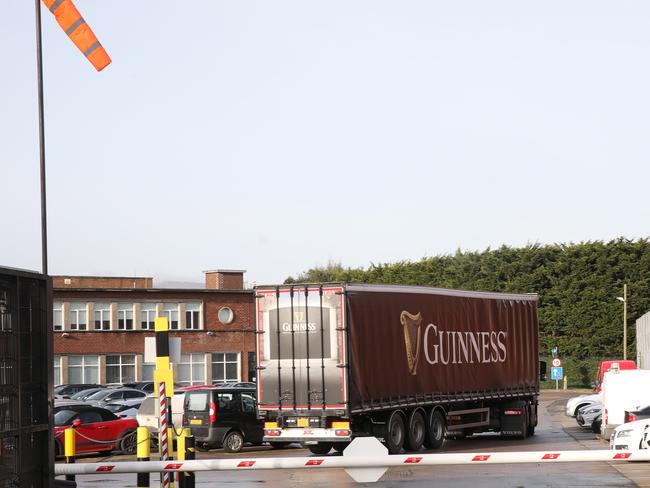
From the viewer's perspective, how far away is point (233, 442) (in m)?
28.6

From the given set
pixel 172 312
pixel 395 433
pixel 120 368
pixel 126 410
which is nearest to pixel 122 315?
pixel 120 368

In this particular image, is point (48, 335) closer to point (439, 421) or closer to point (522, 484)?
point (522, 484)

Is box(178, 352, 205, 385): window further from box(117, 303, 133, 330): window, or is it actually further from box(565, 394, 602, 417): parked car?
box(565, 394, 602, 417): parked car

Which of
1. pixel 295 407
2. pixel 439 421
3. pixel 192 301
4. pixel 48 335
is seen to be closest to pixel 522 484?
pixel 295 407

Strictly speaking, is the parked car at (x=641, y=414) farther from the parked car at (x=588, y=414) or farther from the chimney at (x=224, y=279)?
the chimney at (x=224, y=279)

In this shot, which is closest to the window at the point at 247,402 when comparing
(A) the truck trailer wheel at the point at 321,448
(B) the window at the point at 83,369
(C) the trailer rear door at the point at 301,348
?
(A) the truck trailer wheel at the point at 321,448

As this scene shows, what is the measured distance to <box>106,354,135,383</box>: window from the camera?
7450 centimetres

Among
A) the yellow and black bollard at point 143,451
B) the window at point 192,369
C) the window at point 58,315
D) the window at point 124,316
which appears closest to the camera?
the yellow and black bollard at point 143,451

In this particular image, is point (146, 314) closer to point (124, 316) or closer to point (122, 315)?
point (124, 316)

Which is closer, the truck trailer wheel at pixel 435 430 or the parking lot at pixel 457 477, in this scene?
the parking lot at pixel 457 477

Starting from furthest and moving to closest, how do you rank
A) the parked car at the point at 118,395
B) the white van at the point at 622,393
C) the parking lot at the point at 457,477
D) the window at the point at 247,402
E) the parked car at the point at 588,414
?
1. the parked car at the point at 118,395
2. the parked car at the point at 588,414
3. the window at the point at 247,402
4. the white van at the point at 622,393
5. the parking lot at the point at 457,477

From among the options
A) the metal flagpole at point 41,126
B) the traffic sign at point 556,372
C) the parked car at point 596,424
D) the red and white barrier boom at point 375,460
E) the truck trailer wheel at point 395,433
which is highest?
the metal flagpole at point 41,126

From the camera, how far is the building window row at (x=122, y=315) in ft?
239

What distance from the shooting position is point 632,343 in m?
77.2
